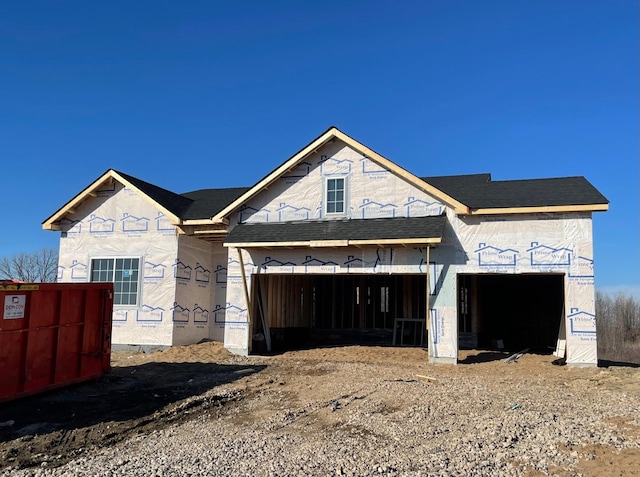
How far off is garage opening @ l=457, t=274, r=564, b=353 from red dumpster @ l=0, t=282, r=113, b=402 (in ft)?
43.7

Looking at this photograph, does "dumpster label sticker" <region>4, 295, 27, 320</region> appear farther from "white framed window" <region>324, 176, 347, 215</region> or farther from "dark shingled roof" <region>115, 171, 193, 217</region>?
"white framed window" <region>324, 176, 347, 215</region>

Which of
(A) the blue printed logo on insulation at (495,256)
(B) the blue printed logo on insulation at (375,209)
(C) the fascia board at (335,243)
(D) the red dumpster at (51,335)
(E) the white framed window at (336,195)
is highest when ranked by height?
(E) the white framed window at (336,195)

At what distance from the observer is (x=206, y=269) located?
19.2 meters

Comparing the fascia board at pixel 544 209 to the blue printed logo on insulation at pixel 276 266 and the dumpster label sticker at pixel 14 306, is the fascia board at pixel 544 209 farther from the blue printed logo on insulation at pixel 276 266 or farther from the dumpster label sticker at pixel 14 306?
the dumpster label sticker at pixel 14 306

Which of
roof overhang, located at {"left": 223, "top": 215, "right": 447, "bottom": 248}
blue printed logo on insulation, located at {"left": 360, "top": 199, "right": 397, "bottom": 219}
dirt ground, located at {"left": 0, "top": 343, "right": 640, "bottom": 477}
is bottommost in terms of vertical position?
dirt ground, located at {"left": 0, "top": 343, "right": 640, "bottom": 477}

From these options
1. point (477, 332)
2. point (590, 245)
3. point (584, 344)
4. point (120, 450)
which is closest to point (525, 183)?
point (590, 245)

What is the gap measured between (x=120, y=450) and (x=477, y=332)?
51.8ft

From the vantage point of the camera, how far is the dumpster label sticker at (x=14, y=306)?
897 centimetres

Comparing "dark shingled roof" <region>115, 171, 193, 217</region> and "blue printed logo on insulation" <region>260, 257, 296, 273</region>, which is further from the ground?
"dark shingled roof" <region>115, 171, 193, 217</region>

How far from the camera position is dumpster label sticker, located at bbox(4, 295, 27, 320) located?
897 centimetres

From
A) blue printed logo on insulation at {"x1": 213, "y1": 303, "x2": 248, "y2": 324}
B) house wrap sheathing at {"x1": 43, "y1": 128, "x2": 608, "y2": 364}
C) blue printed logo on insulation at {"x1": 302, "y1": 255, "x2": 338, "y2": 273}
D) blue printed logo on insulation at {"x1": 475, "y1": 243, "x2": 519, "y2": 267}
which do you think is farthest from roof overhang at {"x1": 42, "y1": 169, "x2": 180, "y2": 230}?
blue printed logo on insulation at {"x1": 475, "y1": 243, "x2": 519, "y2": 267}

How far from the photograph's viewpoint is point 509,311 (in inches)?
813

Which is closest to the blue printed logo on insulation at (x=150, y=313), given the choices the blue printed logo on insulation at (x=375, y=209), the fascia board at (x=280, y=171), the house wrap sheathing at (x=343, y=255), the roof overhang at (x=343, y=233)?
the house wrap sheathing at (x=343, y=255)

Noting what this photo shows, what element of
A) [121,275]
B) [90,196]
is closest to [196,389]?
[121,275]
